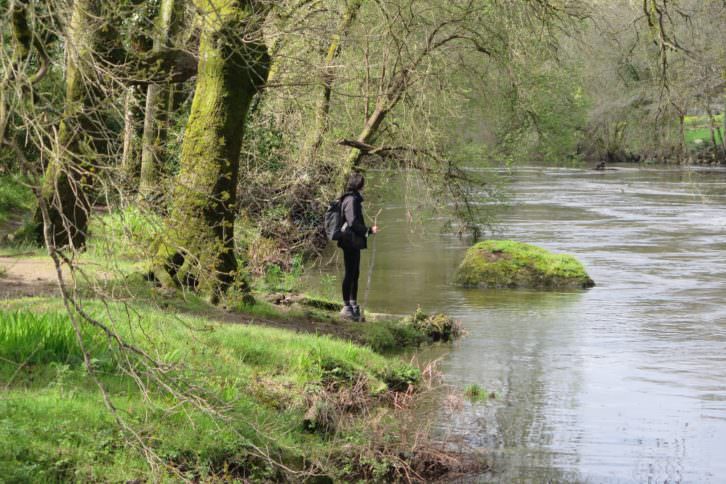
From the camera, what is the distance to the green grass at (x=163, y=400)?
689 centimetres

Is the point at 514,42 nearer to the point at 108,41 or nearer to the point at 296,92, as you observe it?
the point at 296,92

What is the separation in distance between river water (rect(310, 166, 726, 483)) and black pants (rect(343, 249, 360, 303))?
1.44 metres

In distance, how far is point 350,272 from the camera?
14.8 meters

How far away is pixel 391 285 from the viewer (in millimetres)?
22031

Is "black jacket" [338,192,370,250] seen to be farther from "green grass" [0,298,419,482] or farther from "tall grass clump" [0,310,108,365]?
"tall grass clump" [0,310,108,365]

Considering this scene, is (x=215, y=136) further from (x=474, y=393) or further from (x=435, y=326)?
(x=474, y=393)

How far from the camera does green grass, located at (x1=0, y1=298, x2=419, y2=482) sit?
22.6 feet

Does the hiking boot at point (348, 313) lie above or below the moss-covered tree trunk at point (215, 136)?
below

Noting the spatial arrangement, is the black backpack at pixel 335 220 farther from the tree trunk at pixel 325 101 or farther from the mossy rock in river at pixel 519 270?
the mossy rock in river at pixel 519 270

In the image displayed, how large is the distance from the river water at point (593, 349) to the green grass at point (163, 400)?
1.56m

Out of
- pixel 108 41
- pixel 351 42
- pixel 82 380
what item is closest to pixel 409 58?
pixel 351 42

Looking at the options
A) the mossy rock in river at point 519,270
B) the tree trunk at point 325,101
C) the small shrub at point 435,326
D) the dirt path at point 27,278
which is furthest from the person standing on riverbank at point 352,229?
the mossy rock in river at point 519,270

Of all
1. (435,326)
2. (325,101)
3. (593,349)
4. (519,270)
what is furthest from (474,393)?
(325,101)

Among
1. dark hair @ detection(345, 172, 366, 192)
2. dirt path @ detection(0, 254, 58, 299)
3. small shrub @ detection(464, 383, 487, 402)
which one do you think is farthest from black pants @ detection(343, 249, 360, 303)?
dirt path @ detection(0, 254, 58, 299)
